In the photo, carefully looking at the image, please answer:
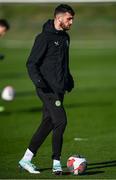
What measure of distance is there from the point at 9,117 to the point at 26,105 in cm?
214

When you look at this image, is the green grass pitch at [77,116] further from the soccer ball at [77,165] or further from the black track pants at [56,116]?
the black track pants at [56,116]

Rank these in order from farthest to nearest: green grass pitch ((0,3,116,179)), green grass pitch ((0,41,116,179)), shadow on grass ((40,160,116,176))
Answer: green grass pitch ((0,3,116,179)), green grass pitch ((0,41,116,179)), shadow on grass ((40,160,116,176))

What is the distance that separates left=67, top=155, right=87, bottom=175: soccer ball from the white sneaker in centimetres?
45

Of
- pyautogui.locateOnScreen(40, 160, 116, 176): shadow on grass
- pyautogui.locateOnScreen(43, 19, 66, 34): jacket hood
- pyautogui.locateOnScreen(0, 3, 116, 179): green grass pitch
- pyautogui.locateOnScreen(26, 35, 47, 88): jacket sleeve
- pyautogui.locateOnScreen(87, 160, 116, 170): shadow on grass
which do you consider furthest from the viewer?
pyautogui.locateOnScreen(0, 3, 116, 179): green grass pitch

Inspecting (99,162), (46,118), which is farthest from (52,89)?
(99,162)

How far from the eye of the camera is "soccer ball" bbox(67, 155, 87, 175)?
12.3 m

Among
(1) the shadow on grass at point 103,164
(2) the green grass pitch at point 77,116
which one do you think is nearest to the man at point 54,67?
(2) the green grass pitch at point 77,116

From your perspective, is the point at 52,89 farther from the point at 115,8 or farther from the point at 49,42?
the point at 115,8

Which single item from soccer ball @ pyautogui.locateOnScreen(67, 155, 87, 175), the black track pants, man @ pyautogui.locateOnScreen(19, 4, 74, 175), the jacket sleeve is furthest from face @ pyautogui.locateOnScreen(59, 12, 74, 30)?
soccer ball @ pyautogui.locateOnScreen(67, 155, 87, 175)

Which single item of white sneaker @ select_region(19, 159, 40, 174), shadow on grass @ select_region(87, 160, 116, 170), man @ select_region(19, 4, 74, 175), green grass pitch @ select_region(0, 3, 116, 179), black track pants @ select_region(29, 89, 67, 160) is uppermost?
man @ select_region(19, 4, 74, 175)

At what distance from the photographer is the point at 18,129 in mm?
17062

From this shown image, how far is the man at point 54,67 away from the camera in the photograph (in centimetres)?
1218

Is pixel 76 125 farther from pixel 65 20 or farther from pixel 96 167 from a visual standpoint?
pixel 65 20

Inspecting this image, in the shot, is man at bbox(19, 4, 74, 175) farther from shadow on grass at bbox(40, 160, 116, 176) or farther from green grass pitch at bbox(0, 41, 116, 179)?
green grass pitch at bbox(0, 41, 116, 179)
